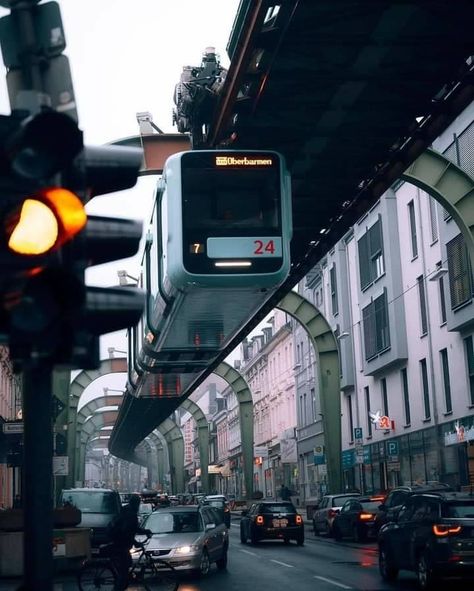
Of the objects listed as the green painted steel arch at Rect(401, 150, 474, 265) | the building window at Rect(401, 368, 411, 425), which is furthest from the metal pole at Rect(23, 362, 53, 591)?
the building window at Rect(401, 368, 411, 425)

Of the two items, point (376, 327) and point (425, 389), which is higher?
point (376, 327)

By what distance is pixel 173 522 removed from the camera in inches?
905

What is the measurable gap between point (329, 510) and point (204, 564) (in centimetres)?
1589

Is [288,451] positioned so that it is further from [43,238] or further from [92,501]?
[43,238]

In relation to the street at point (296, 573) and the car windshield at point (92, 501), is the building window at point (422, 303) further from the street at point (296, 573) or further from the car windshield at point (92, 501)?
the car windshield at point (92, 501)

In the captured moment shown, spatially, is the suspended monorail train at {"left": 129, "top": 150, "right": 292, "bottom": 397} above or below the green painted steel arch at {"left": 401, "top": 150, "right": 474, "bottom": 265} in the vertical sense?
below

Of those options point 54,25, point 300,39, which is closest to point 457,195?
point 300,39

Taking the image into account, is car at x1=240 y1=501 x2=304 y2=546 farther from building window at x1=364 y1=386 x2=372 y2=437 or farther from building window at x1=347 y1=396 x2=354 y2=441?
building window at x1=347 y1=396 x2=354 y2=441

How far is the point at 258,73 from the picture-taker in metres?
16.8

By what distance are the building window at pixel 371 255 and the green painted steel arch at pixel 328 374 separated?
43.7 feet

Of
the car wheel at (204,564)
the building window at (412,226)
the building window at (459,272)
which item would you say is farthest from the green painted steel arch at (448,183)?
the building window at (412,226)

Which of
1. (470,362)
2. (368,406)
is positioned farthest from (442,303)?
(368,406)

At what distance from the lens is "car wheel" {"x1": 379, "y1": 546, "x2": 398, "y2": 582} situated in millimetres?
19805

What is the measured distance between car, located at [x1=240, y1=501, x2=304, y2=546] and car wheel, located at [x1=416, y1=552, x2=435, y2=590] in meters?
15.9
